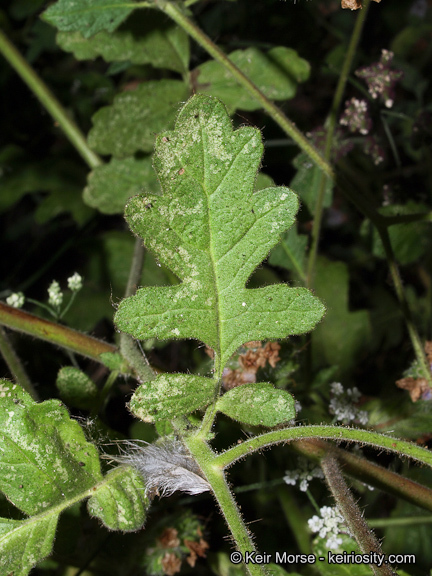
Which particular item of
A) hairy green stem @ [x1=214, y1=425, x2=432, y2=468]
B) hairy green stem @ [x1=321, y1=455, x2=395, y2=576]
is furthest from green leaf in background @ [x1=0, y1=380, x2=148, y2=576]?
hairy green stem @ [x1=321, y1=455, x2=395, y2=576]

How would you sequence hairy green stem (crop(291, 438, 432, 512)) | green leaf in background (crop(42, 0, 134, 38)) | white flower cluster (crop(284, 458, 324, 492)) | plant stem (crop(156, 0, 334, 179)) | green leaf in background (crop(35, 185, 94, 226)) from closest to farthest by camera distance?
hairy green stem (crop(291, 438, 432, 512)) < white flower cluster (crop(284, 458, 324, 492)) < plant stem (crop(156, 0, 334, 179)) < green leaf in background (crop(42, 0, 134, 38)) < green leaf in background (crop(35, 185, 94, 226))

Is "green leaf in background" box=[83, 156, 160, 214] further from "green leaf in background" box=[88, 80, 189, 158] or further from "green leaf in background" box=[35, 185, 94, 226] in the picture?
"green leaf in background" box=[35, 185, 94, 226]

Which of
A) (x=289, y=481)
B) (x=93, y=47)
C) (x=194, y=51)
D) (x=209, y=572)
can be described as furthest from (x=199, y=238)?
(x=194, y=51)

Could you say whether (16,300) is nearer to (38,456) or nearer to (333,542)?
(38,456)

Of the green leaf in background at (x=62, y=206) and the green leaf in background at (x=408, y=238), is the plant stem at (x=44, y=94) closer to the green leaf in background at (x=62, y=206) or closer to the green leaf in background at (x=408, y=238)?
the green leaf in background at (x=62, y=206)

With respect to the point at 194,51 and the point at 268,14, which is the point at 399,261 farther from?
the point at 268,14

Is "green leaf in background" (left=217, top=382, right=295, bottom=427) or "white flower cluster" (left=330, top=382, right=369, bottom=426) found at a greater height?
"green leaf in background" (left=217, top=382, right=295, bottom=427)
